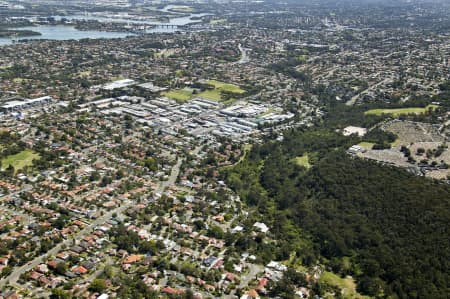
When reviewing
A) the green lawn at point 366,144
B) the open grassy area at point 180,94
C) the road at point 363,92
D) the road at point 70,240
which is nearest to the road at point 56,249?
the road at point 70,240

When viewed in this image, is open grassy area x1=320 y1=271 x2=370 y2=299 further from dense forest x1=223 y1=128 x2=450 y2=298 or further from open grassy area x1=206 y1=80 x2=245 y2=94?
open grassy area x1=206 y1=80 x2=245 y2=94

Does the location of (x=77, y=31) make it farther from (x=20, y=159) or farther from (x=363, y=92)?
(x=20, y=159)

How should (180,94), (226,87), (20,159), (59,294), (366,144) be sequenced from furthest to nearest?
(226,87) < (180,94) < (366,144) < (20,159) < (59,294)

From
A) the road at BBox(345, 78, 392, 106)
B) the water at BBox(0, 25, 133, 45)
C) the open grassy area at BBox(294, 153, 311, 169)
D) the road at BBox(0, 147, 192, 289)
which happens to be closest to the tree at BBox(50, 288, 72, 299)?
the road at BBox(0, 147, 192, 289)

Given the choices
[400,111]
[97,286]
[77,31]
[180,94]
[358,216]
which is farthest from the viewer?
[77,31]

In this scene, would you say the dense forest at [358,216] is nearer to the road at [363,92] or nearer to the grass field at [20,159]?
the grass field at [20,159]

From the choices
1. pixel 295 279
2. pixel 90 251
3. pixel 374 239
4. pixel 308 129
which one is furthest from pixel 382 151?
pixel 90 251

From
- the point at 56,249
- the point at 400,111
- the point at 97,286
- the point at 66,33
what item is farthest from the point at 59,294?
the point at 66,33
